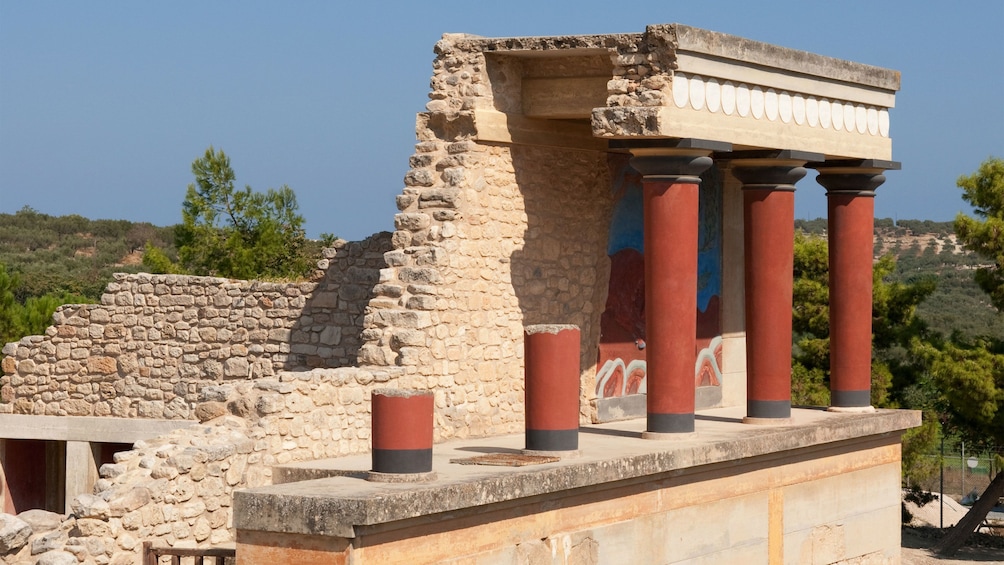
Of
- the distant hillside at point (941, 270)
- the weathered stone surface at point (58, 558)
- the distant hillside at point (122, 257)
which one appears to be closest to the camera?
the weathered stone surface at point (58, 558)

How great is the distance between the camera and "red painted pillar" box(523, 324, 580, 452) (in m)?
10.3

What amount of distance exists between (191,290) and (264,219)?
497 inches

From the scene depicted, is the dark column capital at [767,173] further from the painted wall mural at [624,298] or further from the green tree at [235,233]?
the green tree at [235,233]

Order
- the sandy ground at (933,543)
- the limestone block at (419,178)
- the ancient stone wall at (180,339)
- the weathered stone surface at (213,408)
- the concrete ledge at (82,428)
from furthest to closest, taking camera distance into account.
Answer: the sandy ground at (933,543)
the concrete ledge at (82,428)
the ancient stone wall at (180,339)
the limestone block at (419,178)
the weathered stone surface at (213,408)

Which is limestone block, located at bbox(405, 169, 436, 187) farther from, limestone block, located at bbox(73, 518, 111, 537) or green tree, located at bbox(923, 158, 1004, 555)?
green tree, located at bbox(923, 158, 1004, 555)

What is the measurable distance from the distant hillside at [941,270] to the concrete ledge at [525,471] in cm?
1834

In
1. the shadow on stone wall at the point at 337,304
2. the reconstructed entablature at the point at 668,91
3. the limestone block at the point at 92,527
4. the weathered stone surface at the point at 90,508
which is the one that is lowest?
the limestone block at the point at 92,527

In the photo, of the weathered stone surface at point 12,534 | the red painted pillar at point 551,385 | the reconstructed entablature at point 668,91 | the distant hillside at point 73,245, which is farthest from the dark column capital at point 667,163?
the distant hillside at point 73,245

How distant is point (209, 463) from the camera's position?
31.9 ft

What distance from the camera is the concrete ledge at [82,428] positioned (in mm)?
15875

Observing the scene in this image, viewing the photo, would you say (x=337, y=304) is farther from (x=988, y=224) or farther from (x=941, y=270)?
(x=941, y=270)

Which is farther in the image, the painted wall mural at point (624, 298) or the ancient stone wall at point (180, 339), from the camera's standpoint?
the ancient stone wall at point (180, 339)

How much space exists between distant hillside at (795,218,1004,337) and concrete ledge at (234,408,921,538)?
1834cm

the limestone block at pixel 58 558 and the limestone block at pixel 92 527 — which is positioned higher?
the limestone block at pixel 92 527
